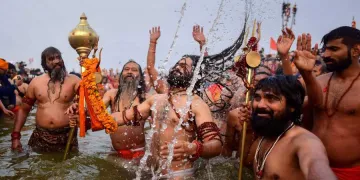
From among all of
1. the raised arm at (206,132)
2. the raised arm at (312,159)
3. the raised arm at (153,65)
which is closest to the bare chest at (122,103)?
the raised arm at (153,65)

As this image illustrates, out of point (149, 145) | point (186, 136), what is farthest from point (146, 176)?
point (186, 136)

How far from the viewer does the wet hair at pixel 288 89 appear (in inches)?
95.0

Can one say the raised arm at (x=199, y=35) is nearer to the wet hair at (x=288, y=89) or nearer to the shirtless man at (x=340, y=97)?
the shirtless man at (x=340, y=97)

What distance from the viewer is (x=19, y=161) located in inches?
198

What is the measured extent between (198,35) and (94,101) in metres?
1.84

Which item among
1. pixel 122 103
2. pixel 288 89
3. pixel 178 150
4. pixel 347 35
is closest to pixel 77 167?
pixel 122 103

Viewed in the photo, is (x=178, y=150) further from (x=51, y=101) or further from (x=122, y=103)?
(x=51, y=101)

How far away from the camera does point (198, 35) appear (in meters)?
4.96

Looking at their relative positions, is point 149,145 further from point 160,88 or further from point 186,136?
point 160,88

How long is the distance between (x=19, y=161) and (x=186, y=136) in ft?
9.53

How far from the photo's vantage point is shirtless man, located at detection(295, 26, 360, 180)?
2881mm

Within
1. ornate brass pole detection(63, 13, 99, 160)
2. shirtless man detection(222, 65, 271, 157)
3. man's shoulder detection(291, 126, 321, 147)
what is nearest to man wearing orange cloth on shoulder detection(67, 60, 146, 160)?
shirtless man detection(222, 65, 271, 157)

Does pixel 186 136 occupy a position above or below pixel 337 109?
below

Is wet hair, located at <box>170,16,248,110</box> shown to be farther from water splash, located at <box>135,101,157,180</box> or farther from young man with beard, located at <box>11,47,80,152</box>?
young man with beard, located at <box>11,47,80,152</box>
